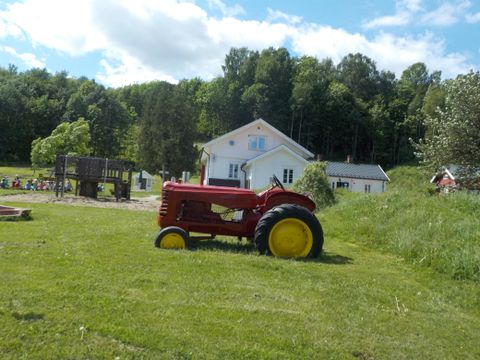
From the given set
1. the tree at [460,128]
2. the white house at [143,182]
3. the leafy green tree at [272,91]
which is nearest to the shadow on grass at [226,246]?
the tree at [460,128]

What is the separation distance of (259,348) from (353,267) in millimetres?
4330

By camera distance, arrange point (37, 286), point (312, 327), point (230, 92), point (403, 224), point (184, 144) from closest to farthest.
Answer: point (312, 327)
point (37, 286)
point (403, 224)
point (184, 144)
point (230, 92)

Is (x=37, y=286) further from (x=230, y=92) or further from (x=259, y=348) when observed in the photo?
(x=230, y=92)

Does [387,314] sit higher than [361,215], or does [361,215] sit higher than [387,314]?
[361,215]

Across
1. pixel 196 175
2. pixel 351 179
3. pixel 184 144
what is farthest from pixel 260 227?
pixel 196 175

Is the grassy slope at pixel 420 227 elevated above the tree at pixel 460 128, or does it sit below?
below

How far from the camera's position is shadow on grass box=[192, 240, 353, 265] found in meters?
8.47

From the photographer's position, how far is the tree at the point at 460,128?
2472 centimetres

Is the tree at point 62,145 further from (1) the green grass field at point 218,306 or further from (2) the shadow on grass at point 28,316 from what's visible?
(2) the shadow on grass at point 28,316

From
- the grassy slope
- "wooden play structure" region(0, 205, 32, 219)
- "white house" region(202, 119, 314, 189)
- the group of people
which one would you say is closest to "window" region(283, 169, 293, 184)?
"white house" region(202, 119, 314, 189)

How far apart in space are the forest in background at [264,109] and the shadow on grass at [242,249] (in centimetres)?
6569

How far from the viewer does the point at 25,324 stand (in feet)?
13.5

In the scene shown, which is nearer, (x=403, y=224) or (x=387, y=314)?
(x=387, y=314)

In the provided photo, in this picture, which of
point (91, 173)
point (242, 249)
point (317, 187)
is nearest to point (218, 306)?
point (242, 249)
